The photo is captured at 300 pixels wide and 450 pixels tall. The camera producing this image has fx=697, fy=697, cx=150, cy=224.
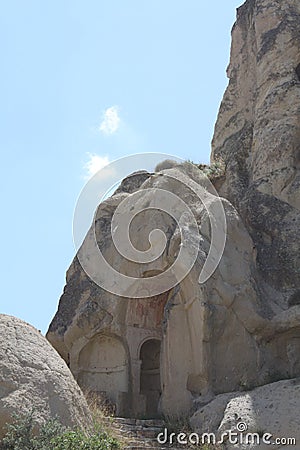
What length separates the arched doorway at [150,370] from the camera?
18995mm

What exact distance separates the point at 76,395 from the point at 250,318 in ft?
19.1

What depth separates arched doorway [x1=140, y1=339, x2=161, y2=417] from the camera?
19.0 metres

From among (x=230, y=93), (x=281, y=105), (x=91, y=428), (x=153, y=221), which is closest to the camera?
(x=91, y=428)

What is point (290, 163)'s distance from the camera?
62.4 ft

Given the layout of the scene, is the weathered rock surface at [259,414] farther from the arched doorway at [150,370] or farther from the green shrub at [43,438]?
the arched doorway at [150,370]

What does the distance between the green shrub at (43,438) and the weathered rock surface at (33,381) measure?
0.65ft

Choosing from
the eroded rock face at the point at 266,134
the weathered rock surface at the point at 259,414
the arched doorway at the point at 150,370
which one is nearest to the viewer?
the weathered rock surface at the point at 259,414

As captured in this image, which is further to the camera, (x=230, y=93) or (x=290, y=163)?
(x=230, y=93)

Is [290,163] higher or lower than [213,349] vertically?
higher

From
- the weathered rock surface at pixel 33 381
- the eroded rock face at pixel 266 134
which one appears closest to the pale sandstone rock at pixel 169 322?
the eroded rock face at pixel 266 134

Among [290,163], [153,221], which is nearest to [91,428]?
[153,221]

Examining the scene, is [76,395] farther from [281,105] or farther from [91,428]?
[281,105]

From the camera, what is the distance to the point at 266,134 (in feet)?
65.2

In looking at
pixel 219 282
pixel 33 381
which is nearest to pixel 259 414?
pixel 33 381
